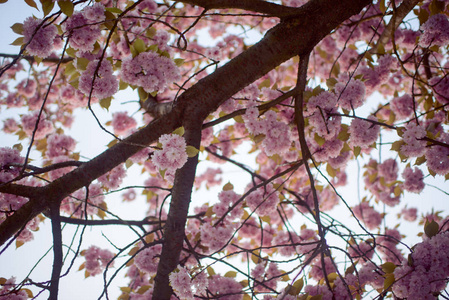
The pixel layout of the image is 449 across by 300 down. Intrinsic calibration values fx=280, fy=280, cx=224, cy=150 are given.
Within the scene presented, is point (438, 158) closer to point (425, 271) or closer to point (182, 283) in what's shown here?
point (425, 271)

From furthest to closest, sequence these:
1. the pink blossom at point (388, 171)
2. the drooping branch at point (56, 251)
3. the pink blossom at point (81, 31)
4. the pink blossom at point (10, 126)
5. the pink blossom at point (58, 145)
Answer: the pink blossom at point (10, 126), the pink blossom at point (388, 171), the pink blossom at point (58, 145), the pink blossom at point (81, 31), the drooping branch at point (56, 251)

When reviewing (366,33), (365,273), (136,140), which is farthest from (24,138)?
(366,33)

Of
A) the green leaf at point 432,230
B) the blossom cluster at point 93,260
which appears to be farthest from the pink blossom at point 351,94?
the blossom cluster at point 93,260

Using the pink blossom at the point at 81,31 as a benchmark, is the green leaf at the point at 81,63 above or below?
below

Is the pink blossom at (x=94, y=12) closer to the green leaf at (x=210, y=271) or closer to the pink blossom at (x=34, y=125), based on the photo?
the green leaf at (x=210, y=271)

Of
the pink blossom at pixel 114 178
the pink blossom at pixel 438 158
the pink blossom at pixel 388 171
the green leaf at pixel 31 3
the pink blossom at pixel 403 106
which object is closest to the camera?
the green leaf at pixel 31 3

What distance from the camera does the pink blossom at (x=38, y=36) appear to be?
1.62 meters

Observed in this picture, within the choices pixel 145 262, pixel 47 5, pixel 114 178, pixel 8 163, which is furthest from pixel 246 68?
pixel 114 178

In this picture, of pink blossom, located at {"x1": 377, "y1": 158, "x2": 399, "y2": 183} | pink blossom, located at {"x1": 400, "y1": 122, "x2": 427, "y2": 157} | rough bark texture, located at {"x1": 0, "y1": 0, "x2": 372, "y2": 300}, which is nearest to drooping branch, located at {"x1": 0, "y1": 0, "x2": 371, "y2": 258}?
rough bark texture, located at {"x1": 0, "y1": 0, "x2": 372, "y2": 300}

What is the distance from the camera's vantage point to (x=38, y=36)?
1.64m

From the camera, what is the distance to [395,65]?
281 cm

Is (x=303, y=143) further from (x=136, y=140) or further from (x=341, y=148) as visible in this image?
(x=136, y=140)

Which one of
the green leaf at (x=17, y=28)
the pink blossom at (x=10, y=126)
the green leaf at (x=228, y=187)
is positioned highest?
the pink blossom at (x=10, y=126)

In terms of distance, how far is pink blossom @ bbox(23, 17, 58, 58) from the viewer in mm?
1625
